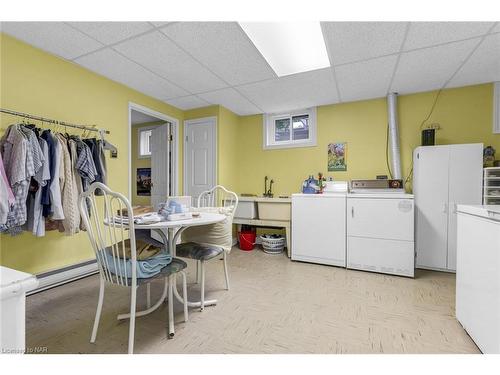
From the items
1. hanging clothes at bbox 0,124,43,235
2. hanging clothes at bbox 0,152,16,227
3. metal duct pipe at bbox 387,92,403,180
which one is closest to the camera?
hanging clothes at bbox 0,152,16,227

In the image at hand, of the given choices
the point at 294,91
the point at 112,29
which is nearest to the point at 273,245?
the point at 294,91

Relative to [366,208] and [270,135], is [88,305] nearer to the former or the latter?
[366,208]

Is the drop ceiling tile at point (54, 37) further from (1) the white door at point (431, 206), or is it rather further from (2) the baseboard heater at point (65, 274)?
(1) the white door at point (431, 206)

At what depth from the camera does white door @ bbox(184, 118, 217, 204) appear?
3.87 m

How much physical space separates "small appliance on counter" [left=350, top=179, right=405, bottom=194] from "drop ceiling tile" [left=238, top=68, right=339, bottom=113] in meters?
1.36

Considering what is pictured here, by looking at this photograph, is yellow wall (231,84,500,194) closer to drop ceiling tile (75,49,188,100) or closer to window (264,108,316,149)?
window (264,108,316,149)

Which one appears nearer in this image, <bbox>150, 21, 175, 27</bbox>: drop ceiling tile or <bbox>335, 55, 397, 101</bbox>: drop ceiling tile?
<bbox>150, 21, 175, 27</bbox>: drop ceiling tile

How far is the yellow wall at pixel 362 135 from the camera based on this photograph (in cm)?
300

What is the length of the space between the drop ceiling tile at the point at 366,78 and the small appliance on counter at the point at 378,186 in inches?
49.6

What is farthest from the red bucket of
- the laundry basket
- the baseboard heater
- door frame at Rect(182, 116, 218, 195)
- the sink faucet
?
the baseboard heater

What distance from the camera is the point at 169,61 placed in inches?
96.3

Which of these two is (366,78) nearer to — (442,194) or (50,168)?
(442,194)

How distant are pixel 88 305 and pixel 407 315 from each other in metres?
2.68

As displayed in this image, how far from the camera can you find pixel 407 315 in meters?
1.86
